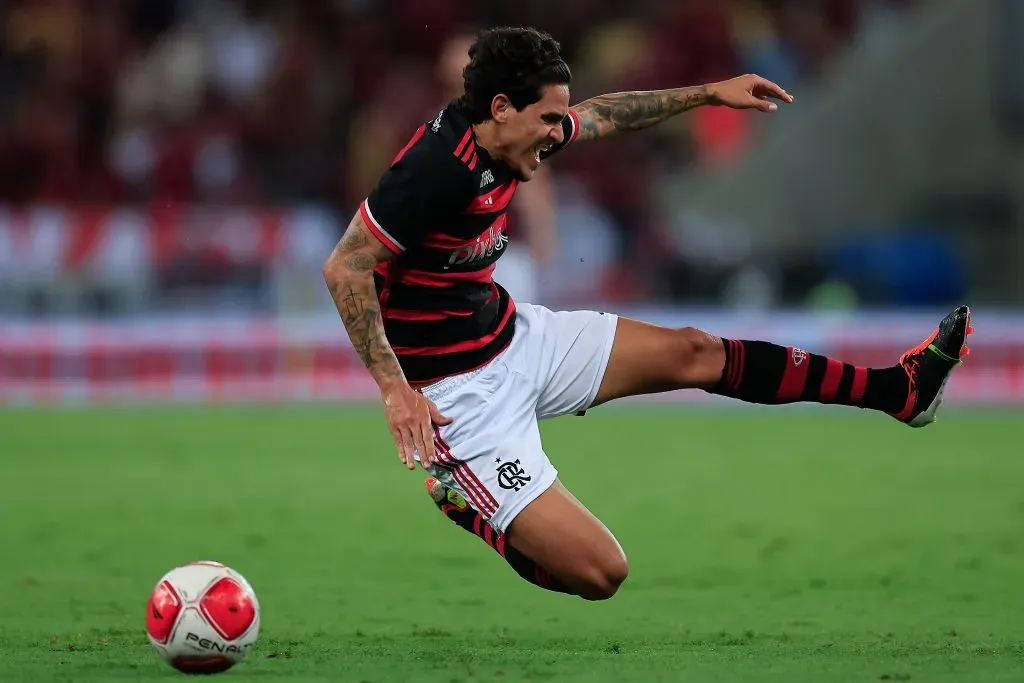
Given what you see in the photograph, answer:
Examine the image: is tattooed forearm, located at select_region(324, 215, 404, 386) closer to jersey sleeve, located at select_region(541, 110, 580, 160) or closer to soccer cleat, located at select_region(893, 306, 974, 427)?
jersey sleeve, located at select_region(541, 110, 580, 160)

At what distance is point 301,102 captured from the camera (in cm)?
1770

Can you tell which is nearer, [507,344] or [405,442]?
[405,442]

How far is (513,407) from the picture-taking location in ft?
18.3

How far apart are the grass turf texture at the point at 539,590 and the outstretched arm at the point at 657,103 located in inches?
72.5

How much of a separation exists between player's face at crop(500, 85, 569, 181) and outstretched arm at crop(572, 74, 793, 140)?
0.58 meters

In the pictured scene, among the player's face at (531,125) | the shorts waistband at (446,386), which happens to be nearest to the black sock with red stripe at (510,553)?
the shorts waistband at (446,386)

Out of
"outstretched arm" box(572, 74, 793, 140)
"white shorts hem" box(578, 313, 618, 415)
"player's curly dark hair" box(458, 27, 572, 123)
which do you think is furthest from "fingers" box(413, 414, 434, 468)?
"outstretched arm" box(572, 74, 793, 140)

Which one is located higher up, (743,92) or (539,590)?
(743,92)

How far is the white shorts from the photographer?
547 cm

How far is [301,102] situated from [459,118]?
41.6 ft

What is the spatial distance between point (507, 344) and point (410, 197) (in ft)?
2.83

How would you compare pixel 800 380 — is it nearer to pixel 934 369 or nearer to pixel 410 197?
pixel 934 369

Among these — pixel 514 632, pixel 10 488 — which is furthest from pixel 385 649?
pixel 10 488

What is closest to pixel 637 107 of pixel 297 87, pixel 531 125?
pixel 531 125
